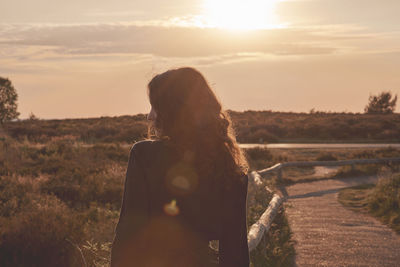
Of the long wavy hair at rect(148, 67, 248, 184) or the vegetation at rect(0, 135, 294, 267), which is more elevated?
the long wavy hair at rect(148, 67, 248, 184)

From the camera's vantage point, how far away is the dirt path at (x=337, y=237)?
27.9 ft

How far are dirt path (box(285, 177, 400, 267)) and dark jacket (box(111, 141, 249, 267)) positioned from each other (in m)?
5.93

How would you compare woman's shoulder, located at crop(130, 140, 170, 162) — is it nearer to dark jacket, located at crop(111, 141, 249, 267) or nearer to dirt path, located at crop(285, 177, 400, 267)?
dark jacket, located at crop(111, 141, 249, 267)

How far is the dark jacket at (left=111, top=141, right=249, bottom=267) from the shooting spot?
8.26ft

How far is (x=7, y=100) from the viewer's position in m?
59.9

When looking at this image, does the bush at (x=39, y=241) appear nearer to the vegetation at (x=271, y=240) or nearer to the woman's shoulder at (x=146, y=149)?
the vegetation at (x=271, y=240)

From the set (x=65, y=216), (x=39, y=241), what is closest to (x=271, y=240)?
(x=65, y=216)

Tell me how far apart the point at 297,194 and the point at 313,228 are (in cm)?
507

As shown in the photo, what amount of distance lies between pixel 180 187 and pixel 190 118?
330mm

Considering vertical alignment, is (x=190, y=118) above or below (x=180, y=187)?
above

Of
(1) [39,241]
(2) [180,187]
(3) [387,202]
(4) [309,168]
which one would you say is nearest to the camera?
(2) [180,187]

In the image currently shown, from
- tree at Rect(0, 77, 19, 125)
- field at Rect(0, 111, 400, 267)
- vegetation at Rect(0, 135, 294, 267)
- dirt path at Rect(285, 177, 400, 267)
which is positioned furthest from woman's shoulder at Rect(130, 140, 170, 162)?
tree at Rect(0, 77, 19, 125)

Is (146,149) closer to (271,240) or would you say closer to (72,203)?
(271,240)

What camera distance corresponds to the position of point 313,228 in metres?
10.8
